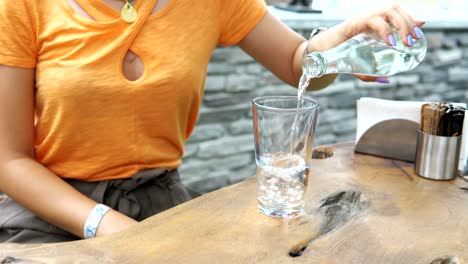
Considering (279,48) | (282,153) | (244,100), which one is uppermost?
(279,48)

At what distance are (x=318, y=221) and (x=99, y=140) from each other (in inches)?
19.1

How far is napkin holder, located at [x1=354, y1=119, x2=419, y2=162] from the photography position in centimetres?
111

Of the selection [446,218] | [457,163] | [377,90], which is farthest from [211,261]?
[377,90]

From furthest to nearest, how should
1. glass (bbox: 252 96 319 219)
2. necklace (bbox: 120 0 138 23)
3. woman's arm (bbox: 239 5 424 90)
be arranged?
woman's arm (bbox: 239 5 424 90)
necklace (bbox: 120 0 138 23)
glass (bbox: 252 96 319 219)

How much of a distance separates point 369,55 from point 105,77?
51 cm

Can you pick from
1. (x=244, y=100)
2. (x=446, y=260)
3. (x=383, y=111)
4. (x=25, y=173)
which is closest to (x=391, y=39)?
(x=383, y=111)

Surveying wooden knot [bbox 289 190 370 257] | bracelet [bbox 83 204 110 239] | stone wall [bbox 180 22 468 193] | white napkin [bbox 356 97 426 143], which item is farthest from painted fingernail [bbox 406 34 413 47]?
stone wall [bbox 180 22 468 193]

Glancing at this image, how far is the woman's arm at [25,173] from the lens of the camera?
1.03 meters

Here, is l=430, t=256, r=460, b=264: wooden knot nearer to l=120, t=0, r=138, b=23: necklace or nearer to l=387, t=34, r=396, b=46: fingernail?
l=387, t=34, r=396, b=46: fingernail

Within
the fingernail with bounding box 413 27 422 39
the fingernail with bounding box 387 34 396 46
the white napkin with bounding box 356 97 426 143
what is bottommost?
the white napkin with bounding box 356 97 426 143

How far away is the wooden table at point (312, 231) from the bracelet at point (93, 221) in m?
0.20

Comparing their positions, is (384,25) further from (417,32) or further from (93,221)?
(93,221)

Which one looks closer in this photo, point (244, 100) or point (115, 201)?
point (115, 201)

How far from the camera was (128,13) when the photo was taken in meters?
1.08
